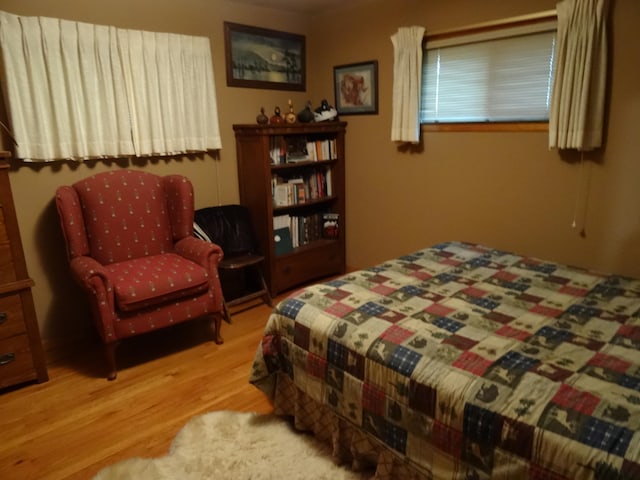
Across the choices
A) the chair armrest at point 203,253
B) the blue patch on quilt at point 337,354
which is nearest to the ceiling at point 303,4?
the chair armrest at point 203,253

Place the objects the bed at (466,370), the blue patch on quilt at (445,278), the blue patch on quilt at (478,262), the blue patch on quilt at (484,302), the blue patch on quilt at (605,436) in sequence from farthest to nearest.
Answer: the blue patch on quilt at (478,262)
the blue patch on quilt at (445,278)
the blue patch on quilt at (484,302)
the bed at (466,370)
the blue patch on quilt at (605,436)

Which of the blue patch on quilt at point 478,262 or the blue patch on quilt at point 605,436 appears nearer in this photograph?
the blue patch on quilt at point 605,436

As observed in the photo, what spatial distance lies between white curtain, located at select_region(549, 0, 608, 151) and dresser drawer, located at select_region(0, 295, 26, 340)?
3281 millimetres

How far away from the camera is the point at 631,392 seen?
1280 mm

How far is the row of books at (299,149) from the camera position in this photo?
3.55 metres

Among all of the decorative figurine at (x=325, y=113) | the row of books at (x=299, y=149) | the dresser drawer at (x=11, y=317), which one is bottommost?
the dresser drawer at (x=11, y=317)

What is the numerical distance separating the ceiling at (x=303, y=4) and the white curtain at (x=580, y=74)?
5.70ft

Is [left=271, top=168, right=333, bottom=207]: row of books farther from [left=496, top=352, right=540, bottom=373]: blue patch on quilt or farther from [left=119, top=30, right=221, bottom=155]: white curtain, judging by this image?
[left=496, top=352, right=540, bottom=373]: blue patch on quilt

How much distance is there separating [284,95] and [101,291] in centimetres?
238

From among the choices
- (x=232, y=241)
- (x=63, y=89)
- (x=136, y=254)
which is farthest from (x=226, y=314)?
(x=63, y=89)

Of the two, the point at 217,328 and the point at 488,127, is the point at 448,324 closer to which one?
the point at 217,328

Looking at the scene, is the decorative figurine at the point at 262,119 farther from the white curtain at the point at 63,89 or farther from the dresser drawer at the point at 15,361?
the dresser drawer at the point at 15,361

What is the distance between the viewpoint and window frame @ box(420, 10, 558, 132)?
8.91 feet

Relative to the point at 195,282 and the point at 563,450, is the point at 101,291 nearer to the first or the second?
the point at 195,282
